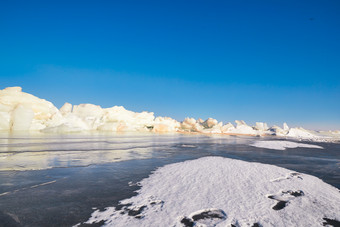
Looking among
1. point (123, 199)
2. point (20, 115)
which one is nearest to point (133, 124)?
point (20, 115)

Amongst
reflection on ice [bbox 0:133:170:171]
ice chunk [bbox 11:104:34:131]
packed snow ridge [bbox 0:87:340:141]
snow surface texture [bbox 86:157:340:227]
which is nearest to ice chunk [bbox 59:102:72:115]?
packed snow ridge [bbox 0:87:340:141]

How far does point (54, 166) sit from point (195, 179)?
18.3ft

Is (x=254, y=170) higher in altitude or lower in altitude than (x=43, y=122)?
lower

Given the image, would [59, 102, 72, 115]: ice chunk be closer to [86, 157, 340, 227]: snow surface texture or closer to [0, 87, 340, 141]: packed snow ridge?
[0, 87, 340, 141]: packed snow ridge

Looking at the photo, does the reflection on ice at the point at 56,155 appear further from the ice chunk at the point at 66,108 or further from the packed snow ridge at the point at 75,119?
the ice chunk at the point at 66,108

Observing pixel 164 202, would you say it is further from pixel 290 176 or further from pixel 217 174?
pixel 290 176

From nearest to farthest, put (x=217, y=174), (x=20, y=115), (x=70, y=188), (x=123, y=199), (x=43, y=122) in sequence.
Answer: (x=123, y=199) → (x=70, y=188) → (x=217, y=174) → (x=20, y=115) → (x=43, y=122)

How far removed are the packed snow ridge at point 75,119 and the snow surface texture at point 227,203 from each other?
41.6 m

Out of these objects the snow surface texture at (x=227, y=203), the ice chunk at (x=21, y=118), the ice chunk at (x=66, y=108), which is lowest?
the snow surface texture at (x=227, y=203)

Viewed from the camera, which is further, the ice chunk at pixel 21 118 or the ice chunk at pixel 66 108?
the ice chunk at pixel 66 108

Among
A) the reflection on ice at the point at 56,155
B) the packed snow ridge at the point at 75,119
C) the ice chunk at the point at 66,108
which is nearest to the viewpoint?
the reflection on ice at the point at 56,155

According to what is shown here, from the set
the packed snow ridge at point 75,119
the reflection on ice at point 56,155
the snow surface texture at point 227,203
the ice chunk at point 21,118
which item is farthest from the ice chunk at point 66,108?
the snow surface texture at point 227,203

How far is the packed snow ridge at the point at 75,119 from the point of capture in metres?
37.1

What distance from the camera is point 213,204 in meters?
3.71
